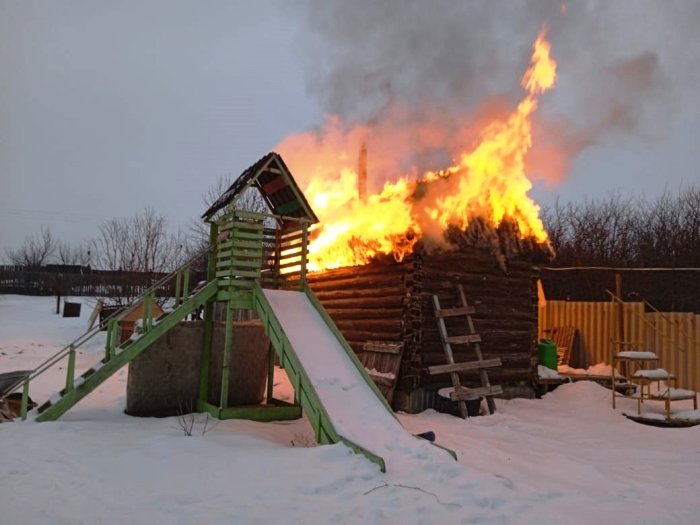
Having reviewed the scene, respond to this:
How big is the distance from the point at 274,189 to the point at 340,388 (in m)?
4.95

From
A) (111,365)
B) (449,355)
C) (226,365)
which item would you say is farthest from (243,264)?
(449,355)

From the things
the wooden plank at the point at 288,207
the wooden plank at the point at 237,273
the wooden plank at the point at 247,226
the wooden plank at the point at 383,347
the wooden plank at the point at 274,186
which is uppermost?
the wooden plank at the point at 274,186

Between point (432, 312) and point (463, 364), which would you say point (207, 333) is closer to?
point (432, 312)

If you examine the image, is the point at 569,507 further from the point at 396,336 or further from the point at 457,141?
the point at 457,141

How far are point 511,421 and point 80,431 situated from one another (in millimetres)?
7740

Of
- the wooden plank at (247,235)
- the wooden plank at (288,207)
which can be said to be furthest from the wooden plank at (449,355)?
the wooden plank at (247,235)

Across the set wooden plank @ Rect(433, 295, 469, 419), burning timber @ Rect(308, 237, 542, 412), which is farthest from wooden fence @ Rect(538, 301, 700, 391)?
wooden plank @ Rect(433, 295, 469, 419)

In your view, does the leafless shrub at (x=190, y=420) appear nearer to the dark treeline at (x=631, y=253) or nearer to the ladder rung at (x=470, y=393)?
the ladder rung at (x=470, y=393)

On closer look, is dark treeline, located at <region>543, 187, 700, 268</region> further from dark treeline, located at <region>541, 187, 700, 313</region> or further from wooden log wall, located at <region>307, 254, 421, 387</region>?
wooden log wall, located at <region>307, 254, 421, 387</region>

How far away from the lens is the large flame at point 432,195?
12453 millimetres

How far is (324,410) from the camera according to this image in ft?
24.7

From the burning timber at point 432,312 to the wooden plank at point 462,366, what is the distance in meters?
0.48

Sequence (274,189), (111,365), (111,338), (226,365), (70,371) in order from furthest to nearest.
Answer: (274,189) < (226,365) < (111,338) < (111,365) < (70,371)

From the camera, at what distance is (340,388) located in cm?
840
